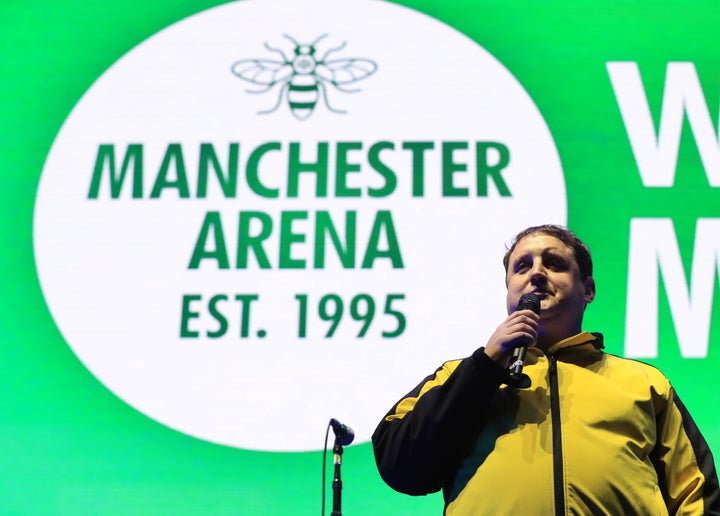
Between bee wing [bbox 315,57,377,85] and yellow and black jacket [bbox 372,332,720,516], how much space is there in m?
1.60

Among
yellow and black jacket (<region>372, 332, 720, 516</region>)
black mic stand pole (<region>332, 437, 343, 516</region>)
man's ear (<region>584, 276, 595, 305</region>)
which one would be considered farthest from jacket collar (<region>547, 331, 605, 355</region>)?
black mic stand pole (<region>332, 437, 343, 516</region>)

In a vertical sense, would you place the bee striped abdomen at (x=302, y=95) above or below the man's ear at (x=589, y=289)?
above

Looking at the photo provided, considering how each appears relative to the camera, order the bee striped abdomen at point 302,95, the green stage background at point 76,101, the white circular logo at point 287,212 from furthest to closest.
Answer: the bee striped abdomen at point 302,95 → the white circular logo at point 287,212 → the green stage background at point 76,101

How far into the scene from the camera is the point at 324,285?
124 inches

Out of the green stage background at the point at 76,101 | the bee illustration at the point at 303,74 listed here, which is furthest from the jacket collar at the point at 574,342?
the bee illustration at the point at 303,74

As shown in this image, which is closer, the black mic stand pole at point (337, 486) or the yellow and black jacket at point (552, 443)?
the yellow and black jacket at point (552, 443)

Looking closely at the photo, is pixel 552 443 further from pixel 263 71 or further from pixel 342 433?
pixel 263 71

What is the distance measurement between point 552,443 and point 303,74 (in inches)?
73.8

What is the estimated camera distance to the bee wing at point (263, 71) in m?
3.45

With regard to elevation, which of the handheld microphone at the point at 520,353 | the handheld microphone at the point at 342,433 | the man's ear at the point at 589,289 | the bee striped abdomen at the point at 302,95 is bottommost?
the handheld microphone at the point at 342,433

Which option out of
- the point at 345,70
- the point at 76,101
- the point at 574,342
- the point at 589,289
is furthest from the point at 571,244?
the point at 76,101

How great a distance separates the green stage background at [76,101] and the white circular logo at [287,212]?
0.06m

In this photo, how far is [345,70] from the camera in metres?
3.44

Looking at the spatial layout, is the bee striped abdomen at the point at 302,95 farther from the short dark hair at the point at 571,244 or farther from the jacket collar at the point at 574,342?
the jacket collar at the point at 574,342
